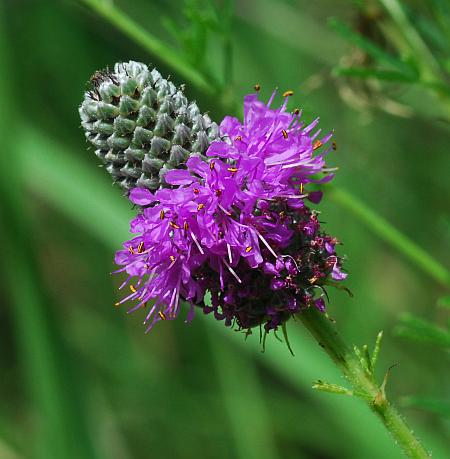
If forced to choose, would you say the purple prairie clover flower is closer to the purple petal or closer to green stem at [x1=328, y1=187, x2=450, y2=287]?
the purple petal

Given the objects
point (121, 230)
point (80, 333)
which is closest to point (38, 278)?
point (121, 230)

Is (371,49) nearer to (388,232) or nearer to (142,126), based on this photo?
(388,232)

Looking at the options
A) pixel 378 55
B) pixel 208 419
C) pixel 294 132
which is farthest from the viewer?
pixel 208 419

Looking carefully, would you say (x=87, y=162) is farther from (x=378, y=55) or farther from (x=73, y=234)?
(x=378, y=55)

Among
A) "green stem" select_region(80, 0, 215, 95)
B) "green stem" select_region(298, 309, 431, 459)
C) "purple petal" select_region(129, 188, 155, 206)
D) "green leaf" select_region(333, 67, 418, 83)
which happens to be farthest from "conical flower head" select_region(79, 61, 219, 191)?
"green stem" select_region(80, 0, 215, 95)

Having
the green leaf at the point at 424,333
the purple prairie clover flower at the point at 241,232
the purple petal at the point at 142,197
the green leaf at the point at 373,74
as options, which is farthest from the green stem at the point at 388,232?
the purple petal at the point at 142,197

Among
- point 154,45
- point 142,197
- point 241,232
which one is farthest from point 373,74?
point 142,197

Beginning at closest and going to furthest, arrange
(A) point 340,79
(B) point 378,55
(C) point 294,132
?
(C) point 294,132 < (B) point 378,55 < (A) point 340,79
